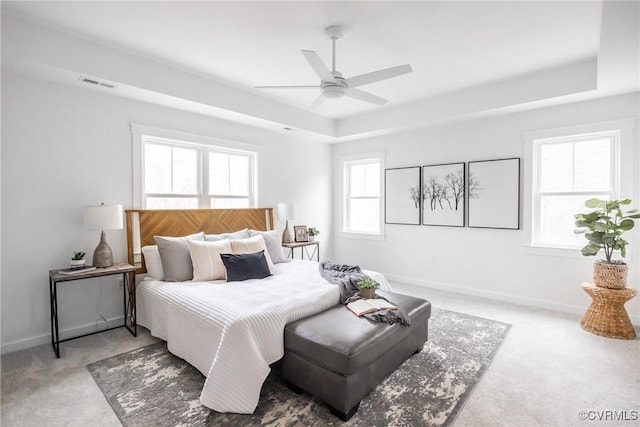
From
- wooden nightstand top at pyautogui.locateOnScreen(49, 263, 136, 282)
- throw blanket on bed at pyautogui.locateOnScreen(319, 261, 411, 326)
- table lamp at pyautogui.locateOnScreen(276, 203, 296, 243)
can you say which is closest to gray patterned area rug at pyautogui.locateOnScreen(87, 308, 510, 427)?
throw blanket on bed at pyautogui.locateOnScreen(319, 261, 411, 326)

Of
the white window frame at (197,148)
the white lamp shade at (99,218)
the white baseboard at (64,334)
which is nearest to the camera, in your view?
the white baseboard at (64,334)

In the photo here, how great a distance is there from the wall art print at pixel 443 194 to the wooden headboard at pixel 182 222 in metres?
2.57

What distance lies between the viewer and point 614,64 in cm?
285

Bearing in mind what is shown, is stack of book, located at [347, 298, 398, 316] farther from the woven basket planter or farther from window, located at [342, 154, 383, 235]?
window, located at [342, 154, 383, 235]

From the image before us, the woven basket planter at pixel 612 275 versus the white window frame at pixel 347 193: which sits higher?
the white window frame at pixel 347 193

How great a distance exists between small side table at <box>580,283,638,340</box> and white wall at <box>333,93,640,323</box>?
554mm

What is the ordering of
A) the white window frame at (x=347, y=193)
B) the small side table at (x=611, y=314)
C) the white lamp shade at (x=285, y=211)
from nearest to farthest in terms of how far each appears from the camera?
the small side table at (x=611, y=314) < the white lamp shade at (x=285, y=211) < the white window frame at (x=347, y=193)

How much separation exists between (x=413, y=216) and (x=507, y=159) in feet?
5.16

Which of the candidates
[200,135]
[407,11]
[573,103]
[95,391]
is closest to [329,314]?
[95,391]

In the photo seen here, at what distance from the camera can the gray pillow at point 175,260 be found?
3316 millimetres

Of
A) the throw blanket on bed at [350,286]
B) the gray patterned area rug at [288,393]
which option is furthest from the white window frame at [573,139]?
the throw blanket on bed at [350,286]

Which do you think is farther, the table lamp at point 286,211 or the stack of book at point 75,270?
the table lamp at point 286,211

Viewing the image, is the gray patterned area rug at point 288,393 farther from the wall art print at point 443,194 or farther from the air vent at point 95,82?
the air vent at point 95,82

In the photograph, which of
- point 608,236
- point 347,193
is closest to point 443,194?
point 347,193
